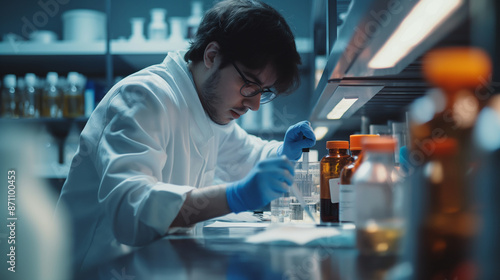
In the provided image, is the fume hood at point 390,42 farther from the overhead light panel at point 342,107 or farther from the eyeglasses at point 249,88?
the eyeglasses at point 249,88

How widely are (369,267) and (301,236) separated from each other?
11.1 inches

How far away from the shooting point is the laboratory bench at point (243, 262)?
23.5 inches

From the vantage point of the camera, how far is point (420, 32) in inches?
24.9

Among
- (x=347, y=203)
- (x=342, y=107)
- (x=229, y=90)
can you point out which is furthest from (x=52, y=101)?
(x=347, y=203)

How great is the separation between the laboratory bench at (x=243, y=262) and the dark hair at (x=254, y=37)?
2.09ft

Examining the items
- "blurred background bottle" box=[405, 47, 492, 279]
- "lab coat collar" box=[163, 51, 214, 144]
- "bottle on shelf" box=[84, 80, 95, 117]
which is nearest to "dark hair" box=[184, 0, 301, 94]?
"lab coat collar" box=[163, 51, 214, 144]

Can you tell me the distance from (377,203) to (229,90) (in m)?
0.78

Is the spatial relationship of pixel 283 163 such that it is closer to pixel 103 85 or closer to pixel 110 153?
Answer: pixel 110 153

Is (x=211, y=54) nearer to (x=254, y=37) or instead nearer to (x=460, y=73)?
(x=254, y=37)

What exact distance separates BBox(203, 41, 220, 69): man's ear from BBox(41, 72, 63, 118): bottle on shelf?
5.06 feet

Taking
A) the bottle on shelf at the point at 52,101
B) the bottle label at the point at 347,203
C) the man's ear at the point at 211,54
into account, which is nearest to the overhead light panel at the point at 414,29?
the bottle label at the point at 347,203

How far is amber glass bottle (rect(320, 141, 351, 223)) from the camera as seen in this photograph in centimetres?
115

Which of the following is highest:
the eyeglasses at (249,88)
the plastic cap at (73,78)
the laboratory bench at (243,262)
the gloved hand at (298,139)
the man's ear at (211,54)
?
the plastic cap at (73,78)

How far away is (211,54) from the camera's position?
1.36 meters
